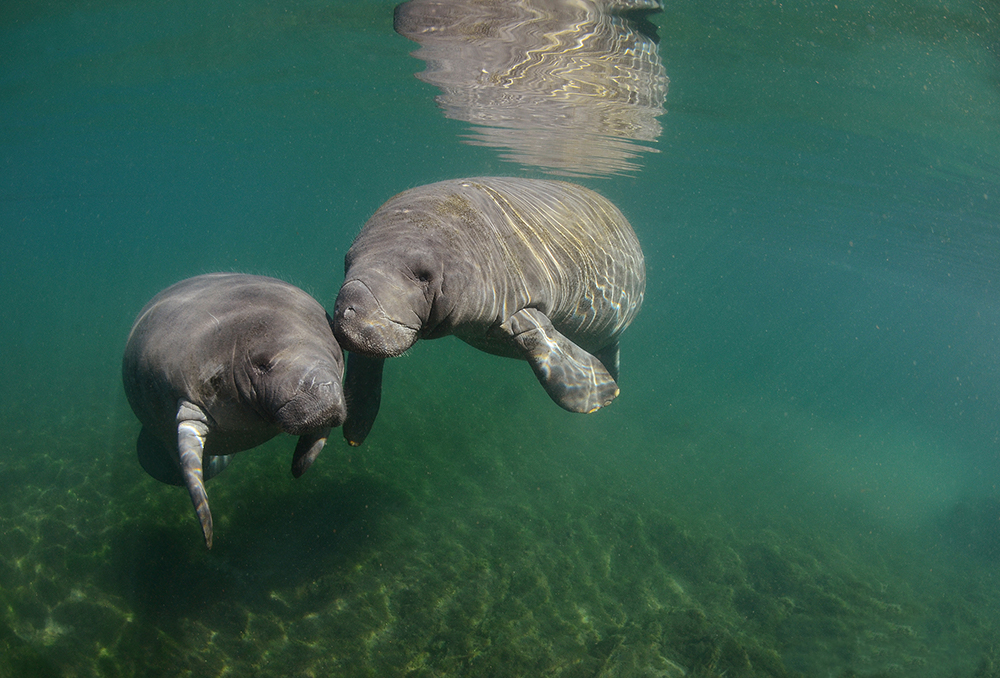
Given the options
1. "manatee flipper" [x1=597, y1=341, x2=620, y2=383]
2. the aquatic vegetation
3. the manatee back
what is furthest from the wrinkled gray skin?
"manatee flipper" [x1=597, y1=341, x2=620, y2=383]

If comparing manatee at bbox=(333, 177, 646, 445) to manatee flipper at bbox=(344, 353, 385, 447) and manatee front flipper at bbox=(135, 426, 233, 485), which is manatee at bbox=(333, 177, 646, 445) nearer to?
manatee flipper at bbox=(344, 353, 385, 447)

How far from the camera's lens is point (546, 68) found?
10.1 meters

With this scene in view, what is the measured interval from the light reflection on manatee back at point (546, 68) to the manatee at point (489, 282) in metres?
4.06

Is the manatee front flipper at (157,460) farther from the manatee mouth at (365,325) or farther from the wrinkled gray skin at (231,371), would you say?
the manatee mouth at (365,325)

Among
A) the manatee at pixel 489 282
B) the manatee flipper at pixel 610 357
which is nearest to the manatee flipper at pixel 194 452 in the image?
the manatee at pixel 489 282

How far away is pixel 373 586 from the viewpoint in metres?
5.07

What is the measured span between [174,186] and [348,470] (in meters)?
50.5

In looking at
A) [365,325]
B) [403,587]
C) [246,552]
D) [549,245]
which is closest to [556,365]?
[549,245]

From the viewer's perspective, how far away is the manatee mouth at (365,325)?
248 centimetres

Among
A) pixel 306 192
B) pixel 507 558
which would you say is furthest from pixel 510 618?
pixel 306 192

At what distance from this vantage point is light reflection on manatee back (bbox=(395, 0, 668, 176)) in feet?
26.3

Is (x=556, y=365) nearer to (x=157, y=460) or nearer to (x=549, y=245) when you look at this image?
(x=549, y=245)

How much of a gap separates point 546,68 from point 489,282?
8095mm

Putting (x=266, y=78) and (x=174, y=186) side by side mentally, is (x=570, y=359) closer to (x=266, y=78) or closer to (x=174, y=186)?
(x=266, y=78)
